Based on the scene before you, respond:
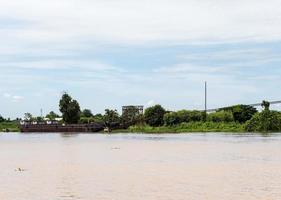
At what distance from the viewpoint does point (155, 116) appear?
10625 centimetres

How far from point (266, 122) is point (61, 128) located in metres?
39.4

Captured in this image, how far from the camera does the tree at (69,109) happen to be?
108 meters

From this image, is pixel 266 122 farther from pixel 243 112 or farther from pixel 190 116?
pixel 190 116

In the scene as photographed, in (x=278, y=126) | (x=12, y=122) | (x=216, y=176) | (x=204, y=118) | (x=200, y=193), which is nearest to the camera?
(x=200, y=193)

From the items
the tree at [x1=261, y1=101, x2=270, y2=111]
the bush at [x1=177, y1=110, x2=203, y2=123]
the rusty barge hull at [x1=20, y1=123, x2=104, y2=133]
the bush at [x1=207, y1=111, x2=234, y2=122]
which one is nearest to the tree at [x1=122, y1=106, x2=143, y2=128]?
the rusty barge hull at [x1=20, y1=123, x2=104, y2=133]

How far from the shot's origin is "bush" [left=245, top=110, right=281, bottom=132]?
8544cm

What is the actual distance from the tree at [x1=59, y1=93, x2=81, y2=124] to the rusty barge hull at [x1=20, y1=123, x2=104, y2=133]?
11.6 feet

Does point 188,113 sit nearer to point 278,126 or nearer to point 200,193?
point 278,126

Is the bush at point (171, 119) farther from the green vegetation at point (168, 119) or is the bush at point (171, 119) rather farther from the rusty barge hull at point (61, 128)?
the rusty barge hull at point (61, 128)

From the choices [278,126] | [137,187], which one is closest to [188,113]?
[278,126]

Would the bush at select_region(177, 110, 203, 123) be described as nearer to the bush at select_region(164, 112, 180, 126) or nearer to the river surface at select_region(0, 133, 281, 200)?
the bush at select_region(164, 112, 180, 126)

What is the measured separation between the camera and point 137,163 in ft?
94.0

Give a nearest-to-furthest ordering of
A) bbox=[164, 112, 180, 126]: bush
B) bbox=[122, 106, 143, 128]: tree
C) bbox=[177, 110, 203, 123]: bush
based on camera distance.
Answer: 1. bbox=[164, 112, 180, 126]: bush
2. bbox=[177, 110, 203, 123]: bush
3. bbox=[122, 106, 143, 128]: tree

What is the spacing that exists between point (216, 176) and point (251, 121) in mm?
68537
